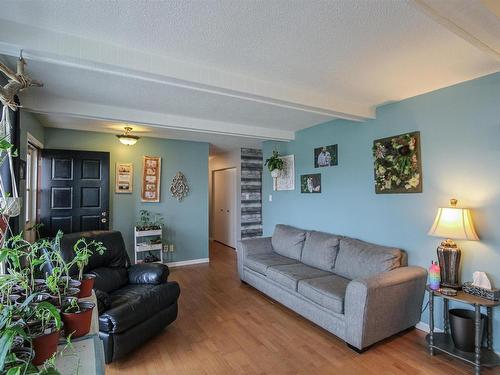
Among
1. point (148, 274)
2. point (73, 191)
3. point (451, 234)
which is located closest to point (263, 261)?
point (148, 274)

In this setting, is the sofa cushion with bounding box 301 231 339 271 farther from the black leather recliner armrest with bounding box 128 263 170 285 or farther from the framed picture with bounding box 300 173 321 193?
the black leather recliner armrest with bounding box 128 263 170 285

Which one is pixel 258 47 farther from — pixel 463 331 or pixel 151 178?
pixel 151 178

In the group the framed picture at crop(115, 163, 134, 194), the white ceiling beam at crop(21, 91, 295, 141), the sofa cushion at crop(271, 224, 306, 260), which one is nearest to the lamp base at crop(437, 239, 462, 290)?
the sofa cushion at crop(271, 224, 306, 260)

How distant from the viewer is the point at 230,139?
513 centimetres

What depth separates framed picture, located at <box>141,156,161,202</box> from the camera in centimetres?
485

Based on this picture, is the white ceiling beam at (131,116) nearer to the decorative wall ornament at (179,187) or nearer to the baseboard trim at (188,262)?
the decorative wall ornament at (179,187)

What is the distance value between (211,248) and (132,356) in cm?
441

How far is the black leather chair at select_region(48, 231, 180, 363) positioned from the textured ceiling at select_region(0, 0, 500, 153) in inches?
63.7

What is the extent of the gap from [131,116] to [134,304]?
7.11ft

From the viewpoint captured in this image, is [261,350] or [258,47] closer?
[258,47]

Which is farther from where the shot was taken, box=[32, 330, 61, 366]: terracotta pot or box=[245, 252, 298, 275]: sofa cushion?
box=[245, 252, 298, 275]: sofa cushion

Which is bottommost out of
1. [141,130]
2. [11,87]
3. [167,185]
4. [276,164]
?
[167,185]

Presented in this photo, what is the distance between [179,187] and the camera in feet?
16.9

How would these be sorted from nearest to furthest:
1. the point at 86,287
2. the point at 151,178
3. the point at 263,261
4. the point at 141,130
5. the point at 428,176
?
the point at 86,287 → the point at 428,176 → the point at 263,261 → the point at 141,130 → the point at 151,178
